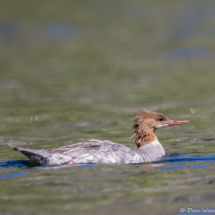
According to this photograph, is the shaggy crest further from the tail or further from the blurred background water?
the tail

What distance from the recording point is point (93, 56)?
882 inches

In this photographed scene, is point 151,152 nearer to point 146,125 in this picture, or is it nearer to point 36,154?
point 146,125

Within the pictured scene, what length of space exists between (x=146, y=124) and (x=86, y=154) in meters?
1.61

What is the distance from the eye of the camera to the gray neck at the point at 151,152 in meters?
9.20

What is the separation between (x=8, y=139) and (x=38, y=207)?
5009mm

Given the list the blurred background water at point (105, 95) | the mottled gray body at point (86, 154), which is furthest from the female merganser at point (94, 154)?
the blurred background water at point (105, 95)

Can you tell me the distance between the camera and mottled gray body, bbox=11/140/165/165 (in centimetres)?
848

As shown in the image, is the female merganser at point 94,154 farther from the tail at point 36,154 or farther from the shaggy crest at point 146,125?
the shaggy crest at point 146,125

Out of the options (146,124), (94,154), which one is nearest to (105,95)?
(146,124)

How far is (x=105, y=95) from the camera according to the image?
15.7 m

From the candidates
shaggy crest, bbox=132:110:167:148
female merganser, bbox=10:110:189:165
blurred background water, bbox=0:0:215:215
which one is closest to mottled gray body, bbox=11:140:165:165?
female merganser, bbox=10:110:189:165

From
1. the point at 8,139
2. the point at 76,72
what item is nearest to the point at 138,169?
the point at 8,139

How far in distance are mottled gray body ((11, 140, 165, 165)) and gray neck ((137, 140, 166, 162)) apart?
93 millimetres

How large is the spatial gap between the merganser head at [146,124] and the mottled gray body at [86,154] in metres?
0.75
